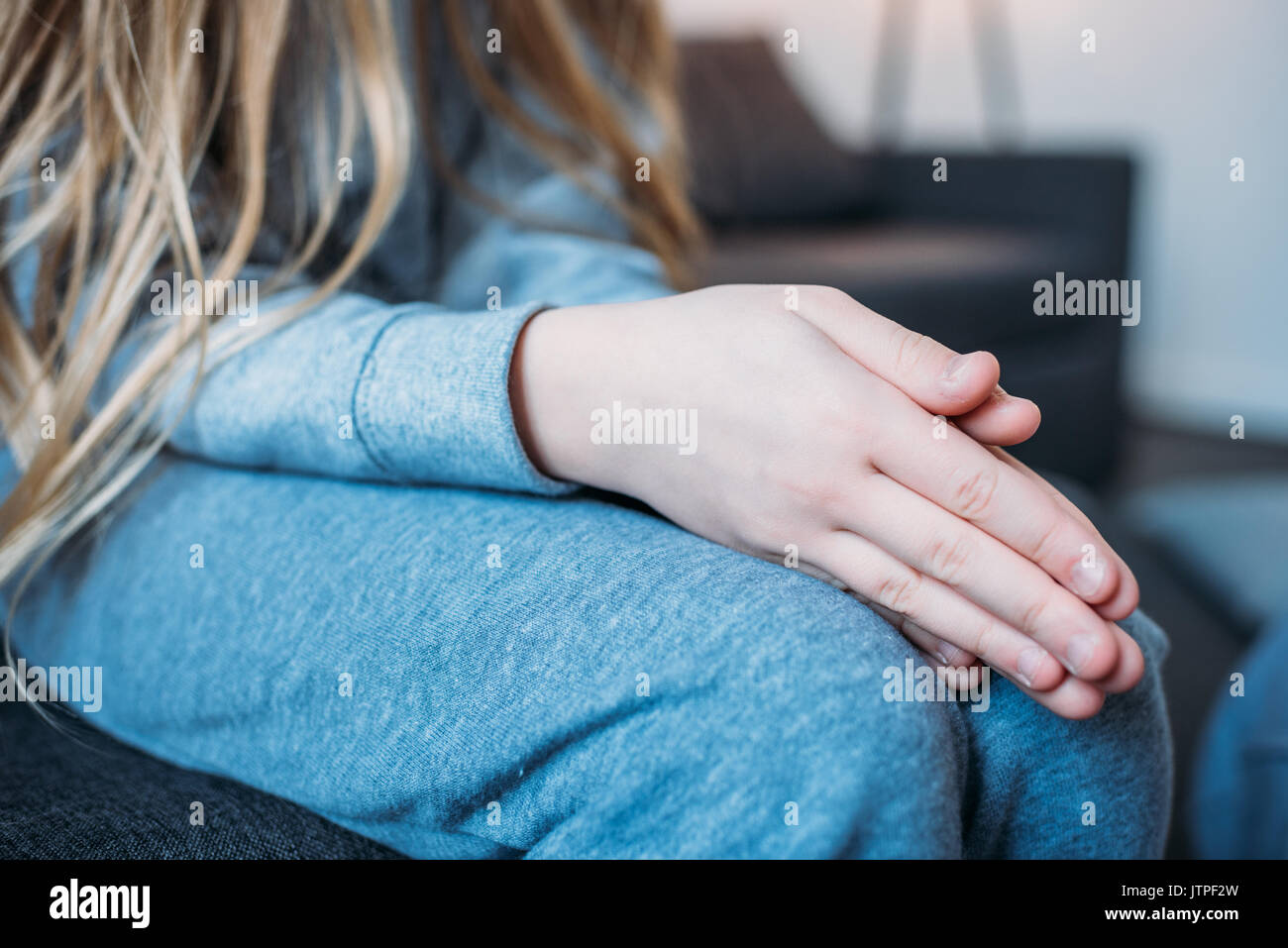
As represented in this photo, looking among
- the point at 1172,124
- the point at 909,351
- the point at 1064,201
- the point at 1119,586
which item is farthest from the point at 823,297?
the point at 1172,124

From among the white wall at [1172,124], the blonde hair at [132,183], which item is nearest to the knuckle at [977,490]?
the blonde hair at [132,183]

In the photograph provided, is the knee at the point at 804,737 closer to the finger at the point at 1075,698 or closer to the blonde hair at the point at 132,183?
the finger at the point at 1075,698

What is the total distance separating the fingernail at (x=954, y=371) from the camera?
1.21 ft

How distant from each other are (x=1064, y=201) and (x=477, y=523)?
1959 mm

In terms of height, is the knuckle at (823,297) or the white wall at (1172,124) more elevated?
the white wall at (1172,124)

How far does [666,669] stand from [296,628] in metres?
0.18

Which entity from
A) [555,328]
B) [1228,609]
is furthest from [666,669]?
[1228,609]

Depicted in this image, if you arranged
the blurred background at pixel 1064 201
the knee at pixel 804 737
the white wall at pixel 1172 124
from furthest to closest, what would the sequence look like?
the white wall at pixel 1172 124 → the blurred background at pixel 1064 201 → the knee at pixel 804 737

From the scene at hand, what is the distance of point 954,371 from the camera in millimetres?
371

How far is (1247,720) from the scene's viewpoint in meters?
0.74

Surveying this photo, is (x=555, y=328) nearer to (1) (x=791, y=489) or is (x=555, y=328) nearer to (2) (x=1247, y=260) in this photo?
(1) (x=791, y=489)

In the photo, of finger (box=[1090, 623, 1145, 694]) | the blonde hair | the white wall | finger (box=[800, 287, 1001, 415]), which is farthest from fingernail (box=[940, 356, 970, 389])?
the white wall

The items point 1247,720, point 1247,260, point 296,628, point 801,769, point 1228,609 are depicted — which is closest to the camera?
point 801,769

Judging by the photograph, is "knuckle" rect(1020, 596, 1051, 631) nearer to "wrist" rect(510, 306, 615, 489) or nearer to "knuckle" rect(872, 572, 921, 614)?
"knuckle" rect(872, 572, 921, 614)
